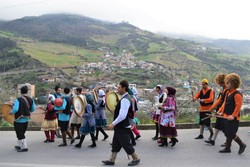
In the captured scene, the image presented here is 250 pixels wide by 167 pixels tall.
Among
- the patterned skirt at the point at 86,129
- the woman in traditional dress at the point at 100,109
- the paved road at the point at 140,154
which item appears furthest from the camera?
the woman in traditional dress at the point at 100,109

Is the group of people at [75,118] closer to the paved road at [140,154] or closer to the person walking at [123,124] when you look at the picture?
the person walking at [123,124]

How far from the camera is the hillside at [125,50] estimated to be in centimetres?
5650

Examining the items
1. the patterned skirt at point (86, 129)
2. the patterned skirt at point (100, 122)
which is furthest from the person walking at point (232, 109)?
the patterned skirt at point (100, 122)

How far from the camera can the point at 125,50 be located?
90.1 metres

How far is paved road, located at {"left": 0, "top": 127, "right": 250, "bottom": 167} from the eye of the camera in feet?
25.0

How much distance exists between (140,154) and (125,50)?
82257 mm

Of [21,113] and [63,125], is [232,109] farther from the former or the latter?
[21,113]

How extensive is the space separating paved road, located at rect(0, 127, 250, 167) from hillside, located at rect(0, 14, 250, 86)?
114 feet

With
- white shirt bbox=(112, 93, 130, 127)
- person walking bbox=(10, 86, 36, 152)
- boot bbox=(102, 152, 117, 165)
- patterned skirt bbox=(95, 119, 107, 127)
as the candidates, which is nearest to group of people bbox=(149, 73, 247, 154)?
patterned skirt bbox=(95, 119, 107, 127)

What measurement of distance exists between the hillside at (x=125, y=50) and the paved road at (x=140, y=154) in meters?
34.6

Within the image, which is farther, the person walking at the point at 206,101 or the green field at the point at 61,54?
→ the green field at the point at 61,54

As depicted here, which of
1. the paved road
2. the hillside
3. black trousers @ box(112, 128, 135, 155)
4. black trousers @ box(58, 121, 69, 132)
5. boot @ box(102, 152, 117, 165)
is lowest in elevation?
the paved road

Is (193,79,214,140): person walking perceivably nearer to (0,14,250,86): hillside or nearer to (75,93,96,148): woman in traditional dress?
(75,93,96,148): woman in traditional dress

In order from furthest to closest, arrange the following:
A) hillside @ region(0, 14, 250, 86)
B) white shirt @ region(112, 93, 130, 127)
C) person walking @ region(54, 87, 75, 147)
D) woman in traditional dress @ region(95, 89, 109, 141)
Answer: hillside @ region(0, 14, 250, 86) → woman in traditional dress @ region(95, 89, 109, 141) → person walking @ region(54, 87, 75, 147) → white shirt @ region(112, 93, 130, 127)
